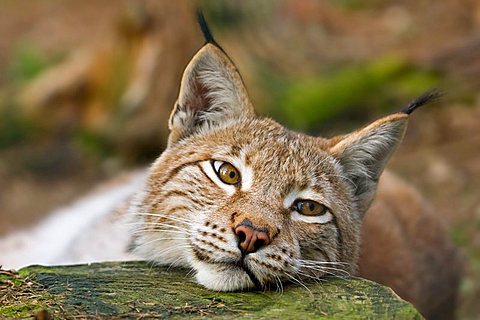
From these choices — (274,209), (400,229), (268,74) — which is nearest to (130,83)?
(268,74)

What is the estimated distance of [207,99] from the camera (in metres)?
5.02

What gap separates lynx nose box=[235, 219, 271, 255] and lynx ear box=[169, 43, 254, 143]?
126cm

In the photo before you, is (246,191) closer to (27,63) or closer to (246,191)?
(246,191)

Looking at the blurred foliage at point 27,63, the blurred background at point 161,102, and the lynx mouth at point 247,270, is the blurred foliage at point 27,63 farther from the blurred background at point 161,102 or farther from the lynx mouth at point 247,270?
the lynx mouth at point 247,270

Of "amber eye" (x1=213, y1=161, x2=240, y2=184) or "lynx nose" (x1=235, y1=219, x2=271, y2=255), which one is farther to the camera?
"amber eye" (x1=213, y1=161, x2=240, y2=184)

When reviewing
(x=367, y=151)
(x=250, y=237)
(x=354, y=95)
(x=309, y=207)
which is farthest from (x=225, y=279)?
(x=354, y=95)

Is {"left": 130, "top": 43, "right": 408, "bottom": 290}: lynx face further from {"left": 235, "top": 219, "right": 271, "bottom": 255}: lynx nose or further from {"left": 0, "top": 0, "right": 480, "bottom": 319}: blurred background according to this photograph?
{"left": 0, "top": 0, "right": 480, "bottom": 319}: blurred background

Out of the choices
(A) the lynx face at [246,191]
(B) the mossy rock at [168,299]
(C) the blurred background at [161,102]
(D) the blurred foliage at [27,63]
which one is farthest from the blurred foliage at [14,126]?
(B) the mossy rock at [168,299]

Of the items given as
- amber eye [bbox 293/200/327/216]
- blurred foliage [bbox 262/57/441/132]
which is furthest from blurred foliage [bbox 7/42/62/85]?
amber eye [bbox 293/200/327/216]

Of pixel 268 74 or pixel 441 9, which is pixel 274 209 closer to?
pixel 268 74

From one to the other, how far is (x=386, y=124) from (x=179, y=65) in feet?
21.3

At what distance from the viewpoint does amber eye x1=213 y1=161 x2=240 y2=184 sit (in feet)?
14.1

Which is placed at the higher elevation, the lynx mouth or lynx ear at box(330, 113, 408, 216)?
lynx ear at box(330, 113, 408, 216)

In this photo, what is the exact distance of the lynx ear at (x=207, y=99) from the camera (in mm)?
4812
